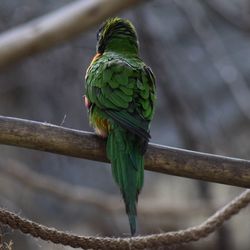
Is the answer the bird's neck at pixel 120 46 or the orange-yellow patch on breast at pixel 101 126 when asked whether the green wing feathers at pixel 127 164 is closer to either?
the orange-yellow patch on breast at pixel 101 126

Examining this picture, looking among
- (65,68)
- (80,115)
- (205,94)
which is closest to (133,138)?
(65,68)

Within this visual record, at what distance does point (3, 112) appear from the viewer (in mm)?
5848

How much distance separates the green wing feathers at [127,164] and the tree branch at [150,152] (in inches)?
1.9

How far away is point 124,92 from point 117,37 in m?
0.52

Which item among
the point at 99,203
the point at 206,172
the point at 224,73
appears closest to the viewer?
the point at 206,172

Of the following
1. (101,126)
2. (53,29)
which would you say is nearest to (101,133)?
(101,126)

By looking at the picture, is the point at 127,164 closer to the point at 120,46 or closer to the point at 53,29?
the point at 120,46

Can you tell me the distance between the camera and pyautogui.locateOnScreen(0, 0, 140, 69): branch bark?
3.95m

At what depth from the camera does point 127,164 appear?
2.15 metres

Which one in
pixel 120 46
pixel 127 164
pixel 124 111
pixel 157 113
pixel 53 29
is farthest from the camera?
pixel 157 113

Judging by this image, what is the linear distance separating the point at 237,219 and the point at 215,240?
57.4 inches

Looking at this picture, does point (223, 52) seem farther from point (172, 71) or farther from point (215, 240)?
point (215, 240)

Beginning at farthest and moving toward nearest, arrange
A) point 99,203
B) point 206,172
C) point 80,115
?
point 80,115 < point 99,203 < point 206,172

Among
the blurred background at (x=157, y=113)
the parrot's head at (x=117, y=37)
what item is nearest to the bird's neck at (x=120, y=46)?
the parrot's head at (x=117, y=37)
